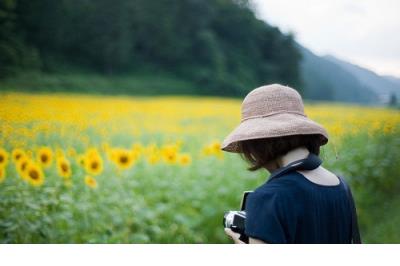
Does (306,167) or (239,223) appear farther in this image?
(239,223)

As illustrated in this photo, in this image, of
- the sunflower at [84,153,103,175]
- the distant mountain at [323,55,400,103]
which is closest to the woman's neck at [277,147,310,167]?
the sunflower at [84,153,103,175]

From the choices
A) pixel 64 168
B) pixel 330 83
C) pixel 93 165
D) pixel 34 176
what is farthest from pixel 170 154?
pixel 330 83

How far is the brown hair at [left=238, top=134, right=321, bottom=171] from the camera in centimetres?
113

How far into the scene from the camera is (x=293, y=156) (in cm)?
110

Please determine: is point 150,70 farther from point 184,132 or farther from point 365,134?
point 365,134

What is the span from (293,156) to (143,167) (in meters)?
A: 1.39

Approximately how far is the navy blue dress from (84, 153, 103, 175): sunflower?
1.38 m

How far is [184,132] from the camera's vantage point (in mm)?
2555

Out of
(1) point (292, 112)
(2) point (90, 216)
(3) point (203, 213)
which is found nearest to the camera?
(1) point (292, 112)

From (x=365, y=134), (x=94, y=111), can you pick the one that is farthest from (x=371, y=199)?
(x=94, y=111)

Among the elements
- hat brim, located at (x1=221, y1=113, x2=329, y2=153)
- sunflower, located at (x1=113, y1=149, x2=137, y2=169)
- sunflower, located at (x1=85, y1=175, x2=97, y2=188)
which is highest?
hat brim, located at (x1=221, y1=113, x2=329, y2=153)

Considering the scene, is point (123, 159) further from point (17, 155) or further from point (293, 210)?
point (293, 210)

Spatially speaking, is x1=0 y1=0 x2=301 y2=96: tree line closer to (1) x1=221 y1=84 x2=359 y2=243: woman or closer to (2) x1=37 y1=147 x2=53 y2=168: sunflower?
(2) x1=37 y1=147 x2=53 y2=168: sunflower
